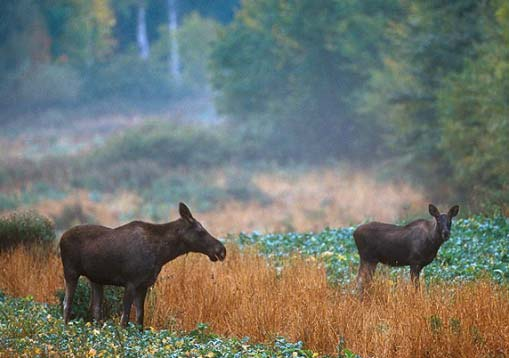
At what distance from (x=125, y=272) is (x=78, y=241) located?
0.80 metres

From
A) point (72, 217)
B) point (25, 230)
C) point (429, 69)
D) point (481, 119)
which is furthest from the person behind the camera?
point (72, 217)

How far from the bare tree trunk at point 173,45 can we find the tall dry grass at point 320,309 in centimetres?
→ 6846

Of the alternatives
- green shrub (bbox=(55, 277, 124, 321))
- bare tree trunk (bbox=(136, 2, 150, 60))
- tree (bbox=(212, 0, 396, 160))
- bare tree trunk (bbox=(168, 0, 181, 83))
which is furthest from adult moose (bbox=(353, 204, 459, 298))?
bare tree trunk (bbox=(136, 2, 150, 60))

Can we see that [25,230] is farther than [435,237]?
Yes

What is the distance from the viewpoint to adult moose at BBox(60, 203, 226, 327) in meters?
10.3

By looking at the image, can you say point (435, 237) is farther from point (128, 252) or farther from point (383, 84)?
point (383, 84)

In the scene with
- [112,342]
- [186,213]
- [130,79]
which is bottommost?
[112,342]

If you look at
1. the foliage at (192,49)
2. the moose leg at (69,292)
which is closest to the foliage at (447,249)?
the moose leg at (69,292)

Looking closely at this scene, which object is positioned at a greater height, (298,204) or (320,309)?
(298,204)

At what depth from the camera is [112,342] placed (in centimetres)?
888

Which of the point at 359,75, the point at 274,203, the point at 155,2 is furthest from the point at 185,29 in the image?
the point at 274,203

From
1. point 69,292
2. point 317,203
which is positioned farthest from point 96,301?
point 317,203

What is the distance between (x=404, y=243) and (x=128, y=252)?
4.14m

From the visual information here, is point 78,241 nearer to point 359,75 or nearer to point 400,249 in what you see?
point 400,249
